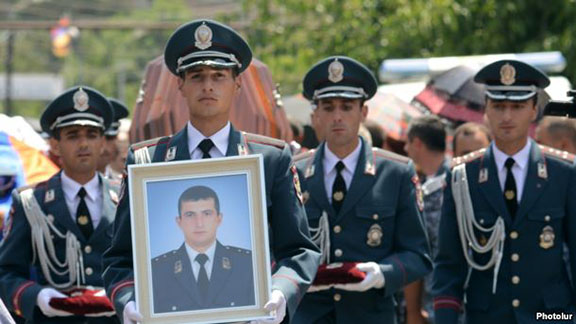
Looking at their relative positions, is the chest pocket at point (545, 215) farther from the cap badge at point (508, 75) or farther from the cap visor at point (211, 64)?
the cap visor at point (211, 64)

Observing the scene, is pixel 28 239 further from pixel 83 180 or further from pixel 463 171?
pixel 463 171

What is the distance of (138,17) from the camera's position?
5722cm

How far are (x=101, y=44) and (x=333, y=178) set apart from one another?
60.1 metres

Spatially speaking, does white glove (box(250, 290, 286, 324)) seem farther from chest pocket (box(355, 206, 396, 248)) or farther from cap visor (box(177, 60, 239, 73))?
chest pocket (box(355, 206, 396, 248))

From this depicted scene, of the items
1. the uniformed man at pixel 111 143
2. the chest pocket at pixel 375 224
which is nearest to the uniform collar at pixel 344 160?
the chest pocket at pixel 375 224

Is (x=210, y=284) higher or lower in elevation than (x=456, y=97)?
lower

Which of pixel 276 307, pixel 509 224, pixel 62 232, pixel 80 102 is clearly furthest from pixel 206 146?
pixel 80 102

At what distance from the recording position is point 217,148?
5.77 meters

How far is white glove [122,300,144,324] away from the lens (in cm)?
518

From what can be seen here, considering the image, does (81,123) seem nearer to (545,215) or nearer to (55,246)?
(55,246)

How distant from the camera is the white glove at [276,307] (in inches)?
205

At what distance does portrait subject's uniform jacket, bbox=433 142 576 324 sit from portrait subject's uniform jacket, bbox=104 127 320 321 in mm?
1856

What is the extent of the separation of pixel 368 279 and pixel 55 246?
1754 mm

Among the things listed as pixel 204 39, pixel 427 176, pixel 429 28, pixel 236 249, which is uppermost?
pixel 429 28
